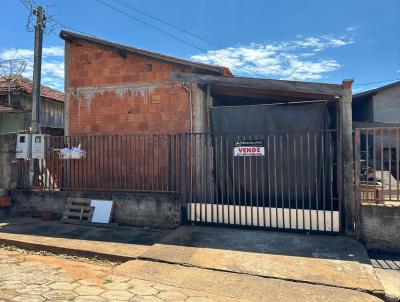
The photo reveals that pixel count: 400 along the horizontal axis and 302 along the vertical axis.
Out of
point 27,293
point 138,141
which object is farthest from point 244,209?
point 27,293

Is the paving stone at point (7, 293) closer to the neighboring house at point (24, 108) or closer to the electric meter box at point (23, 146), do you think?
the electric meter box at point (23, 146)

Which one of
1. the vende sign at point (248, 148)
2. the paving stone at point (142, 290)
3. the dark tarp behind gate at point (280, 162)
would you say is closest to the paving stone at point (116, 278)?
the paving stone at point (142, 290)

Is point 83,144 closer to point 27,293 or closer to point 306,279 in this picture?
point 27,293

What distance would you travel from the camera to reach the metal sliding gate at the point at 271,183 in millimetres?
6676

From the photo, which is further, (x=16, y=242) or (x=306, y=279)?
(x=16, y=242)

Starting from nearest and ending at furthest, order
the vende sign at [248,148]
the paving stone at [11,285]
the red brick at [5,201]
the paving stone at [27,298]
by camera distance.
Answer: the paving stone at [27,298], the paving stone at [11,285], the vende sign at [248,148], the red brick at [5,201]

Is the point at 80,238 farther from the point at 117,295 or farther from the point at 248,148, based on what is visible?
the point at 248,148

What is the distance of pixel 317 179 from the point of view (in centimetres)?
698

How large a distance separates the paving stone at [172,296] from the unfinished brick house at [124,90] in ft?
15.5

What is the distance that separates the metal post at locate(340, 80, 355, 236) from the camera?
6.35 metres

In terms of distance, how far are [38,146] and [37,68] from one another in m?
2.24

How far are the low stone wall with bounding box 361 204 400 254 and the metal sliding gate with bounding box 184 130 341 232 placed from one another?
1.69 ft

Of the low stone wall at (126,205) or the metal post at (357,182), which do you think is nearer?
the metal post at (357,182)

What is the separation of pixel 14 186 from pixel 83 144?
77.3 inches
